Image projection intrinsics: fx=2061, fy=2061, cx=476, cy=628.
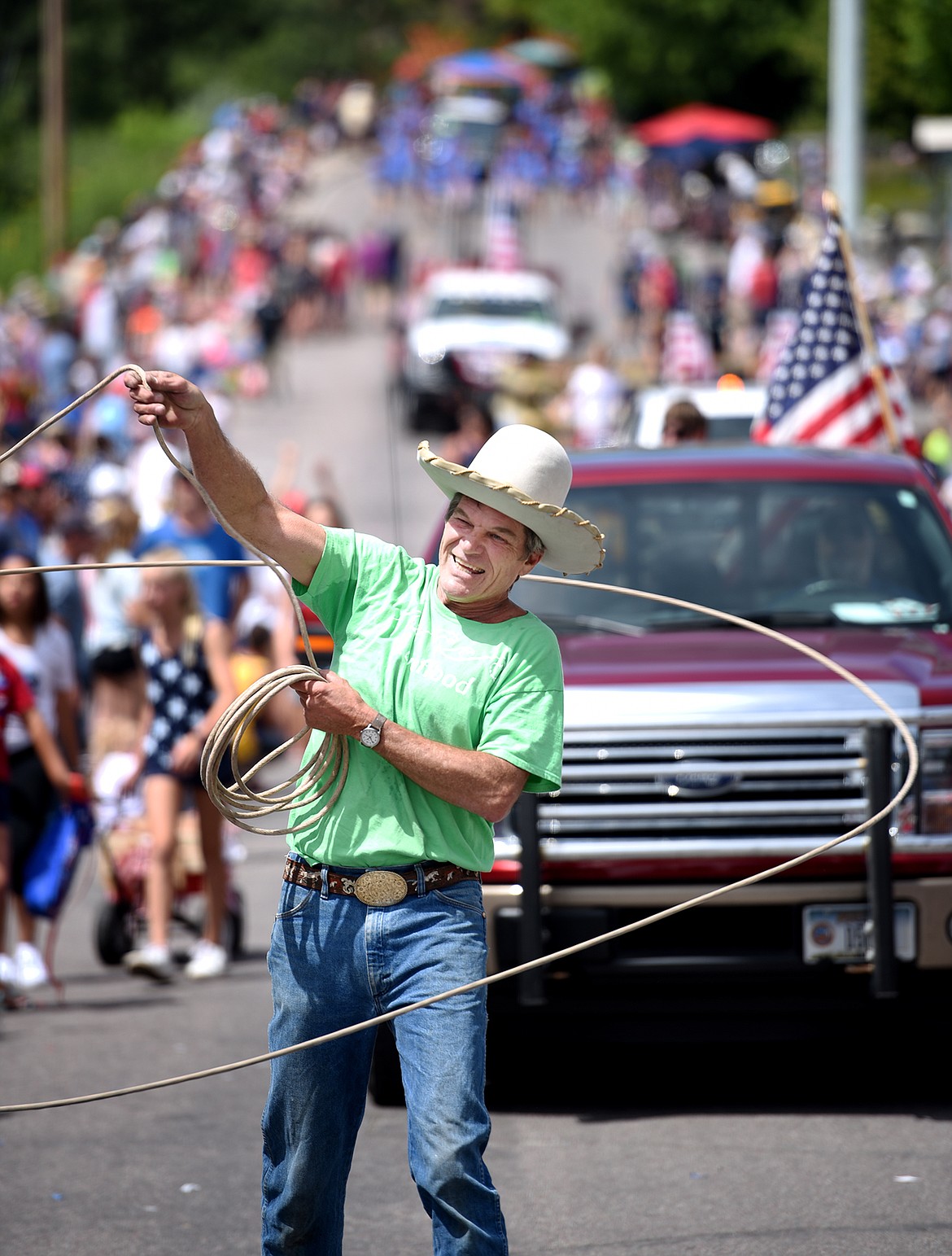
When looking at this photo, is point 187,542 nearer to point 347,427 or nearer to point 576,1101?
point 576,1101

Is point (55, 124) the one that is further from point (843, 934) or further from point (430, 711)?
point (430, 711)

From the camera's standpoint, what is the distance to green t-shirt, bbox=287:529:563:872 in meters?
4.03

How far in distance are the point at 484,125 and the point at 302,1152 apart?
6221 cm

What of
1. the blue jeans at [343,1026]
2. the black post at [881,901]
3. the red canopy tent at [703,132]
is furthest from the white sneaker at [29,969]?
the red canopy tent at [703,132]

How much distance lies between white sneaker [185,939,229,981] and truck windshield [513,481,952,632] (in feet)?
7.91

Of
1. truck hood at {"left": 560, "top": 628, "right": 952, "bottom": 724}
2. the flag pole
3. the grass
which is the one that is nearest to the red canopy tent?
the grass

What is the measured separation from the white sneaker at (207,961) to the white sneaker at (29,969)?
0.61 meters

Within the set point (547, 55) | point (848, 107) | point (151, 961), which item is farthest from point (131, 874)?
point (547, 55)

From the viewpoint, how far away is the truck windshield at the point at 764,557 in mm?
6965

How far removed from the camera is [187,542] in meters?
10.3

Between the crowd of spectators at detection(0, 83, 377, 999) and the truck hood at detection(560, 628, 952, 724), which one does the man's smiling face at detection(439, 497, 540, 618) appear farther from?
the truck hood at detection(560, 628, 952, 724)

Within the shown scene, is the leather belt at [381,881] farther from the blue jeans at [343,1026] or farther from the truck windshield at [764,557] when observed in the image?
the truck windshield at [764,557]

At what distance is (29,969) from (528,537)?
4.79m

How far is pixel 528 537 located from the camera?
13.6 feet
